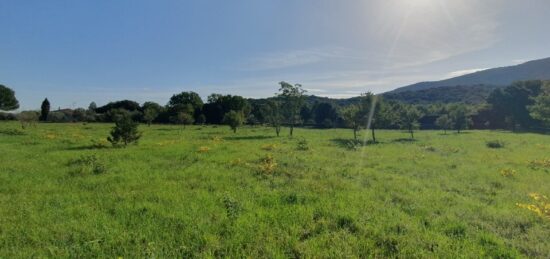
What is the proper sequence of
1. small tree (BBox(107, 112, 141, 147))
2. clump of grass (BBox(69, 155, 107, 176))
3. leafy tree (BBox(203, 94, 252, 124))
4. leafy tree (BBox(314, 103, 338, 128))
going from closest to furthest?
1. clump of grass (BBox(69, 155, 107, 176))
2. small tree (BBox(107, 112, 141, 147))
3. leafy tree (BBox(203, 94, 252, 124))
4. leafy tree (BBox(314, 103, 338, 128))

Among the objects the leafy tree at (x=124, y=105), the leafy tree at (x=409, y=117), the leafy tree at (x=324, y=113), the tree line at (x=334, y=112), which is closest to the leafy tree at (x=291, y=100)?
the tree line at (x=334, y=112)

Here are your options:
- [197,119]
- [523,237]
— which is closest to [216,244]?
[523,237]

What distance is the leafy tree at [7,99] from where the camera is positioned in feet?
235

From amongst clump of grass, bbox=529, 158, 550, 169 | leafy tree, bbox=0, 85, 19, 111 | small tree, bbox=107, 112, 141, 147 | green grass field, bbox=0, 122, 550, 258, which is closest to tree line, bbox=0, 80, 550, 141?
leafy tree, bbox=0, 85, 19, 111

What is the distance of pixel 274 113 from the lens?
2037 inches

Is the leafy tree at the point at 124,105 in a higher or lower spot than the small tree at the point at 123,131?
higher

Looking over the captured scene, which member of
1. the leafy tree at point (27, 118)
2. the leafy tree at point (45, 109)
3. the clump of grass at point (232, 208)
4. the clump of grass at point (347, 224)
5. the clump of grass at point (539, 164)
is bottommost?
the clump of grass at point (539, 164)

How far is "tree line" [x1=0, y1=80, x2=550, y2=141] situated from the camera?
146ft

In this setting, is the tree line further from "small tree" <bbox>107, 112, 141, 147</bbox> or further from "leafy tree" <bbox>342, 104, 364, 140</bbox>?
"small tree" <bbox>107, 112, 141, 147</bbox>

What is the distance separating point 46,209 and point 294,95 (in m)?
43.8

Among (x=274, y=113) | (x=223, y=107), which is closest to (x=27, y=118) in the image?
(x=274, y=113)

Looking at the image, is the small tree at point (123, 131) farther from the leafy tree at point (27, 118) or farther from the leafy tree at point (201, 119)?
the leafy tree at point (201, 119)

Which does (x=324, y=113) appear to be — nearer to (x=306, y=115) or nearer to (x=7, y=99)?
(x=306, y=115)

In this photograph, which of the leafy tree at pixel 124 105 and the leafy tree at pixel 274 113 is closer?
the leafy tree at pixel 274 113
